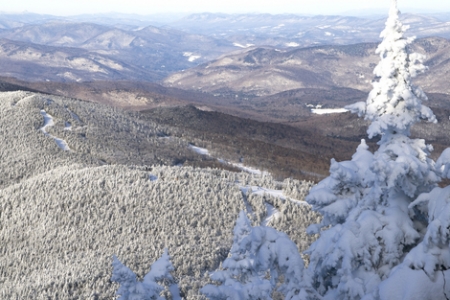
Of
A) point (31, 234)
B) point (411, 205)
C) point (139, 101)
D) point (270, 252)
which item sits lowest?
point (139, 101)

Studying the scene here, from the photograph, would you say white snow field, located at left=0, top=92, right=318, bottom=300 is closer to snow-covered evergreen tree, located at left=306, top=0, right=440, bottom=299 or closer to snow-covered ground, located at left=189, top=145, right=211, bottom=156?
snow-covered evergreen tree, located at left=306, top=0, right=440, bottom=299

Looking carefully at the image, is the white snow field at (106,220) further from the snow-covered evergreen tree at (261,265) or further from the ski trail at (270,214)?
the snow-covered evergreen tree at (261,265)

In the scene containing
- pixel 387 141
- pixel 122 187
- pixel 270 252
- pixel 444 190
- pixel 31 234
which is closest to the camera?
pixel 444 190

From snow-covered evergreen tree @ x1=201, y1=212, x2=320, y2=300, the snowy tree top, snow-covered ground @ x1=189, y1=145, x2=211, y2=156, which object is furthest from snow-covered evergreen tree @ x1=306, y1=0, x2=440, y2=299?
snow-covered ground @ x1=189, y1=145, x2=211, y2=156

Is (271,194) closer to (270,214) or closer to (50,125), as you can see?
(270,214)

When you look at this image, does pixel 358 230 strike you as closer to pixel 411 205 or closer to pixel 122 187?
pixel 411 205

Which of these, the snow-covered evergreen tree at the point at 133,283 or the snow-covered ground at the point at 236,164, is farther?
the snow-covered ground at the point at 236,164

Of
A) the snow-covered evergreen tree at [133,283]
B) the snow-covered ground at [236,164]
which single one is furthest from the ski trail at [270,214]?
the snow-covered ground at [236,164]

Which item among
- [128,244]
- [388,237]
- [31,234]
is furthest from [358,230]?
[31,234]
